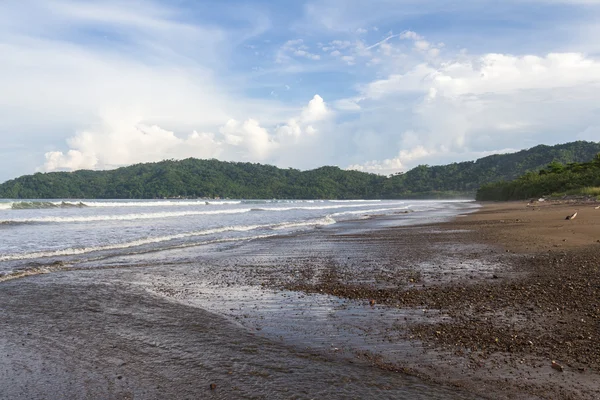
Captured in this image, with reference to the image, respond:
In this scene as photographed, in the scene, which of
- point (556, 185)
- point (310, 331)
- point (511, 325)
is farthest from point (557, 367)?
point (556, 185)

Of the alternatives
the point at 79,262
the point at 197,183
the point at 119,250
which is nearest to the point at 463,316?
the point at 79,262

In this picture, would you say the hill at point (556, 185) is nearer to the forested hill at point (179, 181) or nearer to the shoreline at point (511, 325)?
the shoreline at point (511, 325)

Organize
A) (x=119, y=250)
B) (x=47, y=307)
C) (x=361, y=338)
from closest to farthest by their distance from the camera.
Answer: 1. (x=361, y=338)
2. (x=47, y=307)
3. (x=119, y=250)

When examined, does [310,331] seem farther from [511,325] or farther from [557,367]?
[557,367]

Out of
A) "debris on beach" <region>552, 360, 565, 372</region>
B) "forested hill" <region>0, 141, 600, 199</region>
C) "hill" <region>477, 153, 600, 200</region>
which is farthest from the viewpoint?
"forested hill" <region>0, 141, 600, 199</region>

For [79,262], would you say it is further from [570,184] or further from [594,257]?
[570,184]

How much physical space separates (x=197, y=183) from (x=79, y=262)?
17398cm

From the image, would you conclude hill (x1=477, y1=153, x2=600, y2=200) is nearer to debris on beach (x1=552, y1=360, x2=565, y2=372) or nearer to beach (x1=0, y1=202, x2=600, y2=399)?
beach (x1=0, y1=202, x2=600, y2=399)

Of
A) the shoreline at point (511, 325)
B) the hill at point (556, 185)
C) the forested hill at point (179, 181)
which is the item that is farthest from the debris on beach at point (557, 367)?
the forested hill at point (179, 181)

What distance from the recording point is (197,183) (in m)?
184

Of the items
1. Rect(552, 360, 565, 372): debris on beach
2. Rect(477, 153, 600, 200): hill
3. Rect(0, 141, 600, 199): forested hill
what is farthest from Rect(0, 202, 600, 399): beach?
Rect(0, 141, 600, 199): forested hill

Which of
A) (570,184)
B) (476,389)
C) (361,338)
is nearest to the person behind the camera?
(476,389)

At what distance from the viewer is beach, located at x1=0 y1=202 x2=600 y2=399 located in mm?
4625

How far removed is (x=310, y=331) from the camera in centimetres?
647
